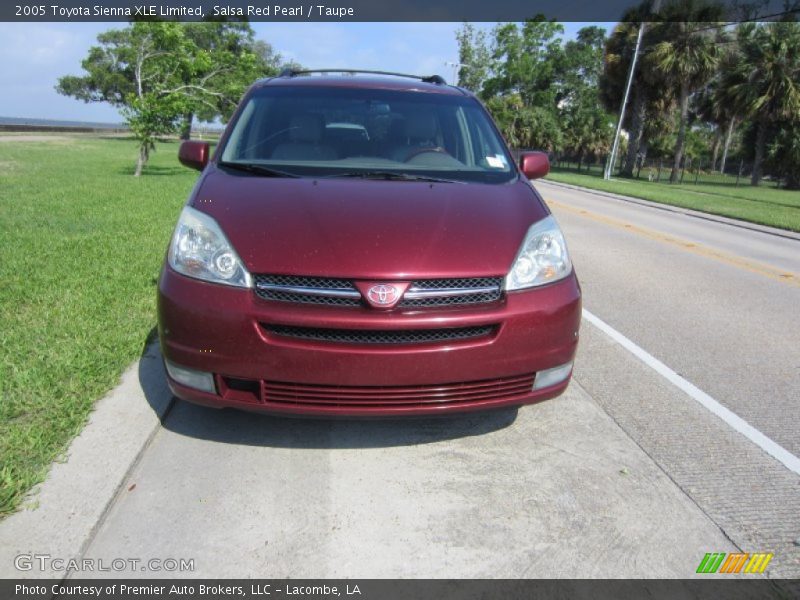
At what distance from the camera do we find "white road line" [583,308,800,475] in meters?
3.13

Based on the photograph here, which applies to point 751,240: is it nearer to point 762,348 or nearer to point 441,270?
point 762,348

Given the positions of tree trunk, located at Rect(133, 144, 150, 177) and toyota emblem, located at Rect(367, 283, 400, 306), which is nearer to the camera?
toyota emblem, located at Rect(367, 283, 400, 306)

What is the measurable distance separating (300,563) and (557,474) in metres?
1.28

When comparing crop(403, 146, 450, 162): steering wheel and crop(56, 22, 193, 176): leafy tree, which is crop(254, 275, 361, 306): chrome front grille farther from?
crop(56, 22, 193, 176): leafy tree

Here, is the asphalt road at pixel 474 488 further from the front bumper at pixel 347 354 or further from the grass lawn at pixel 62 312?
the front bumper at pixel 347 354

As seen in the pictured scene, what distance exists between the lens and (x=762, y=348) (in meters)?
4.82

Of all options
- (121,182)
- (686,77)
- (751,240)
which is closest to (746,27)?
(686,77)

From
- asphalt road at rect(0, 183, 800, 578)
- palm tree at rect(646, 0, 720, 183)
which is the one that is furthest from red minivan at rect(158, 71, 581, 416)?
palm tree at rect(646, 0, 720, 183)

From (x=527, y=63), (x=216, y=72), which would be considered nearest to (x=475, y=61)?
(x=527, y=63)

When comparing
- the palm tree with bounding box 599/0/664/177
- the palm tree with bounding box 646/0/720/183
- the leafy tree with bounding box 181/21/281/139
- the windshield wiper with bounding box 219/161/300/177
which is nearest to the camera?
the windshield wiper with bounding box 219/161/300/177

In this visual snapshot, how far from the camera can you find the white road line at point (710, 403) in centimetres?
313

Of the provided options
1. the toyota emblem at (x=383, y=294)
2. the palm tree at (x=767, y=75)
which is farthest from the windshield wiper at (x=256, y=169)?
the palm tree at (x=767, y=75)

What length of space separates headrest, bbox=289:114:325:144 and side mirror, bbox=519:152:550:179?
131 centimetres

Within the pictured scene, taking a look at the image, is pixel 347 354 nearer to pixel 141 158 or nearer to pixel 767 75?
pixel 141 158
